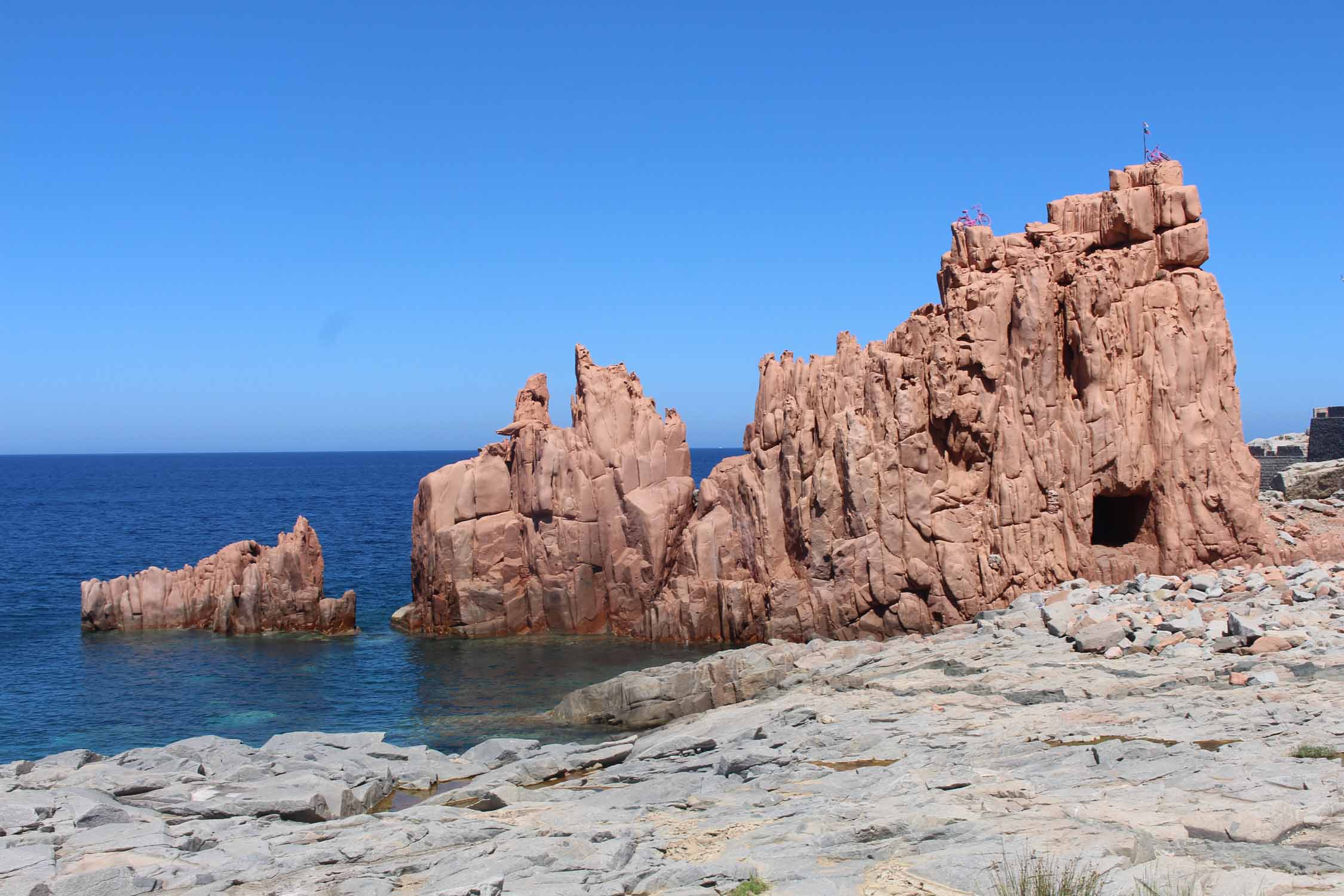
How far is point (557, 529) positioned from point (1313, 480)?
1566 inches

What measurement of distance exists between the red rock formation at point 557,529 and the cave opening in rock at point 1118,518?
20593 mm

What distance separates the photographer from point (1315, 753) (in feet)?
62.2

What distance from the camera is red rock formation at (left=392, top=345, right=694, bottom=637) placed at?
179 feet

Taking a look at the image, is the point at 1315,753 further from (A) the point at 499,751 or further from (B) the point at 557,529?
(B) the point at 557,529

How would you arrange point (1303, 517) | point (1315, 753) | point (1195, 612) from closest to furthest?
1. point (1315, 753)
2. point (1195, 612)
3. point (1303, 517)

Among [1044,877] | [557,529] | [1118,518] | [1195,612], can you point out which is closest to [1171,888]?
[1044,877]

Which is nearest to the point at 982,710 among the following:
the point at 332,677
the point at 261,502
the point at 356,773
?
the point at 356,773

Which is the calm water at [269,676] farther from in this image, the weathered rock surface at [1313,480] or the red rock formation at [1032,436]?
the weathered rock surface at [1313,480]

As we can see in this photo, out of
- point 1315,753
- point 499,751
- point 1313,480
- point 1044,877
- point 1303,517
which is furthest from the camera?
point 1313,480

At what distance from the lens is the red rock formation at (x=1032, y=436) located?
43688 millimetres

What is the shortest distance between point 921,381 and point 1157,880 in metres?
35.3

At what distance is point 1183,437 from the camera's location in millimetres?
43438

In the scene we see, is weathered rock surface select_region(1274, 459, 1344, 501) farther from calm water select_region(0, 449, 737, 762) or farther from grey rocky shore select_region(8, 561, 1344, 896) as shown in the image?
calm water select_region(0, 449, 737, 762)

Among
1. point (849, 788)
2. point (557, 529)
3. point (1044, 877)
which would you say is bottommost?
point (849, 788)
